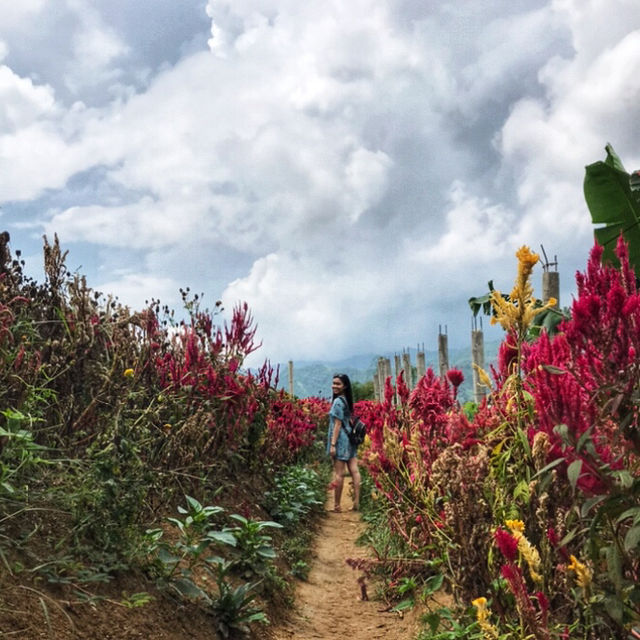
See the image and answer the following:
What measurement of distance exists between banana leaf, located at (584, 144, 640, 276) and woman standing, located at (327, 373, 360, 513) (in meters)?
3.73

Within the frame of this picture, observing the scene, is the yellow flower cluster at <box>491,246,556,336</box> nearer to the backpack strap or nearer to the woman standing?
the woman standing

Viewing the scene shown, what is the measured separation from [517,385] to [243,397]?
3.47 metres

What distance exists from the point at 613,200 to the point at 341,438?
454 cm

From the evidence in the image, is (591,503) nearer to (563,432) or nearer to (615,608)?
(563,432)

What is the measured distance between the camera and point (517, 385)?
2.93 meters

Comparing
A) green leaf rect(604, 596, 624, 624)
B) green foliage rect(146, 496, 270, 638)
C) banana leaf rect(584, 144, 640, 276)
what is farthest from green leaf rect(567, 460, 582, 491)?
banana leaf rect(584, 144, 640, 276)

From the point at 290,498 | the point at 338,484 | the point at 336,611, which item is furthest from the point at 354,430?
the point at 336,611

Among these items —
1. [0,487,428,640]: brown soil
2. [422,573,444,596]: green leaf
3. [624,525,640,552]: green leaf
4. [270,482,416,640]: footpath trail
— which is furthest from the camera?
[270,482,416,640]: footpath trail

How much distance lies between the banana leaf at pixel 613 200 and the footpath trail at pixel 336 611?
15.0 feet

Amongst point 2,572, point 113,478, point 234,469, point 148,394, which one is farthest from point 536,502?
point 234,469

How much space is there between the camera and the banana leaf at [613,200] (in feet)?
24.9

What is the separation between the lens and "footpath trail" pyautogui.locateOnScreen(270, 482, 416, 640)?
4.34m

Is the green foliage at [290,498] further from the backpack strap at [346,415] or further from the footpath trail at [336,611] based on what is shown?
the backpack strap at [346,415]

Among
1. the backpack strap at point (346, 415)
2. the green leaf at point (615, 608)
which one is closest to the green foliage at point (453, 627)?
the green leaf at point (615, 608)
